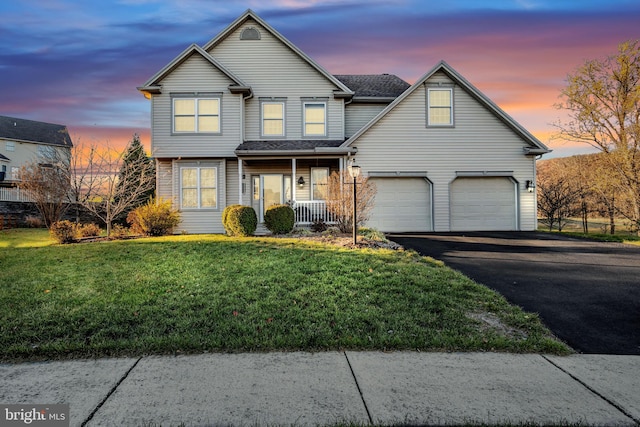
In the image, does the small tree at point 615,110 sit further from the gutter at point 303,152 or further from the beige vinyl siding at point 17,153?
the beige vinyl siding at point 17,153

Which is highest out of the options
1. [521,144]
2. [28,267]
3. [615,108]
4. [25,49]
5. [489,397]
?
[25,49]

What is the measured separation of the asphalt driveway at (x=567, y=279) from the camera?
468 cm

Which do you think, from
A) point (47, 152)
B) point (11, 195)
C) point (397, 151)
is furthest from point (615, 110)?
point (47, 152)

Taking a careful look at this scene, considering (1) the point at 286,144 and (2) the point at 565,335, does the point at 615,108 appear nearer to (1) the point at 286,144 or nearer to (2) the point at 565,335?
(1) the point at 286,144

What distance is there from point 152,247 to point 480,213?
13.0 m

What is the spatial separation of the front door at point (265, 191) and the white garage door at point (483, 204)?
784 centimetres

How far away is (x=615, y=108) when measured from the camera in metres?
16.0

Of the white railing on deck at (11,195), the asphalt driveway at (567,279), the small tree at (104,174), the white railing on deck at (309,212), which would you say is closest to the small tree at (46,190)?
the white railing on deck at (11,195)

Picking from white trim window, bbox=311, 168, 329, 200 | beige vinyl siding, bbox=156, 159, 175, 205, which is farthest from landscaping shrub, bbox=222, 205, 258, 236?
beige vinyl siding, bbox=156, 159, 175, 205

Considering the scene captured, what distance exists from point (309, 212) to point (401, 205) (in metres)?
4.03

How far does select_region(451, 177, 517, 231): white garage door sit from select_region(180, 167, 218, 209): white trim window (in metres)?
10.5

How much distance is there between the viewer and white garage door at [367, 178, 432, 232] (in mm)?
14992

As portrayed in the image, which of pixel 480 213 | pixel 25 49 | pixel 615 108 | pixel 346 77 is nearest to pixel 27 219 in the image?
pixel 25 49

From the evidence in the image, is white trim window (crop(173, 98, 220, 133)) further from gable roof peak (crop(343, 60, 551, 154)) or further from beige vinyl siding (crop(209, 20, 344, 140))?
gable roof peak (crop(343, 60, 551, 154))
